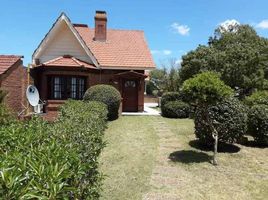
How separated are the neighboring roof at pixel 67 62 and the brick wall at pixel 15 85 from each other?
2792mm

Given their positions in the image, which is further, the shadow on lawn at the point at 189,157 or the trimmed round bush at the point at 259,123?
the trimmed round bush at the point at 259,123

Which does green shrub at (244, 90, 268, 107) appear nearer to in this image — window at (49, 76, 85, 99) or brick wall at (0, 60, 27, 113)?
brick wall at (0, 60, 27, 113)

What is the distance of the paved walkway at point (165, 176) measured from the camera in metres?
8.36

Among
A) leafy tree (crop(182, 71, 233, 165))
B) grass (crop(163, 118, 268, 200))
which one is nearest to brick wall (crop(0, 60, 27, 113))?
grass (crop(163, 118, 268, 200))

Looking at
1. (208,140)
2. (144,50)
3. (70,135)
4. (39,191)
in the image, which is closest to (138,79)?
(144,50)

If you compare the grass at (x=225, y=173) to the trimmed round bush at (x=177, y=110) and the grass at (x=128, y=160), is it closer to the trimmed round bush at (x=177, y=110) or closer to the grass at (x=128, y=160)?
the grass at (x=128, y=160)

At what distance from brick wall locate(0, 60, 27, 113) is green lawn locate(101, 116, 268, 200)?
6826 millimetres

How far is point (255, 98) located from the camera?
15859 mm

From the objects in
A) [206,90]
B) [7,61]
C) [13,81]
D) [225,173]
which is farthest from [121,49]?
[225,173]

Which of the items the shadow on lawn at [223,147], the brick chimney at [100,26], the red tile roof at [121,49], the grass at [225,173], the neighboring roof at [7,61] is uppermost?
the brick chimney at [100,26]

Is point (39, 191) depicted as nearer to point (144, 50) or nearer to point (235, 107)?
point (235, 107)

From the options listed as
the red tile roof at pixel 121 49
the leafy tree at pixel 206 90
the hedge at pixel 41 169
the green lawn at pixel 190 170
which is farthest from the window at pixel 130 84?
the hedge at pixel 41 169

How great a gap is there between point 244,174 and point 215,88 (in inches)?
103

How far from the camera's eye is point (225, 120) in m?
12.1
